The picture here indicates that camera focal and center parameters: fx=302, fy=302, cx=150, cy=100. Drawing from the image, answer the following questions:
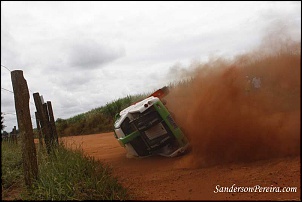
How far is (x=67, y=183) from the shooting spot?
14.9 ft

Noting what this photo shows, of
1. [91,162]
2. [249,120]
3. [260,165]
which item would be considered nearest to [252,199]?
[260,165]

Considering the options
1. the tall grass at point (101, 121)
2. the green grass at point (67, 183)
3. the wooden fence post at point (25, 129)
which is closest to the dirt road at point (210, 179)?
the green grass at point (67, 183)

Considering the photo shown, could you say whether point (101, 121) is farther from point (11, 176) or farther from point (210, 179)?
point (210, 179)

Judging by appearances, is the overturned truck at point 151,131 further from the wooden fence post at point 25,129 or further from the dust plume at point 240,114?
the wooden fence post at point 25,129

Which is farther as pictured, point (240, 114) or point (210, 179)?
point (240, 114)

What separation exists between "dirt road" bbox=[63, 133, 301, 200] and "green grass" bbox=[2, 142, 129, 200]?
0.53 metres

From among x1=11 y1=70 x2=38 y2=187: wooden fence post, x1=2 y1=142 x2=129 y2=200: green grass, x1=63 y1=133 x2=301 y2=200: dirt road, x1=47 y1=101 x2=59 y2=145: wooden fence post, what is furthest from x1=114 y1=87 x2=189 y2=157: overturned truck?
x1=11 y1=70 x2=38 y2=187: wooden fence post

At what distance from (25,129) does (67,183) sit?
1.12 metres

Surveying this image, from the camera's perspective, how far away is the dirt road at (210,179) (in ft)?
15.2

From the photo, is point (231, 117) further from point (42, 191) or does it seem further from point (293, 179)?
point (42, 191)

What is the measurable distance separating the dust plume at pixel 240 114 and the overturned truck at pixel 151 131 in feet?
1.34

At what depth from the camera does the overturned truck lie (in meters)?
6.73

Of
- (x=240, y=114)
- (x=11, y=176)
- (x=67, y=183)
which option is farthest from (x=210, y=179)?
(x=11, y=176)

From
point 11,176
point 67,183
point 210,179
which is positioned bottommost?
point 210,179
